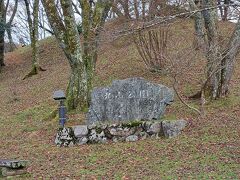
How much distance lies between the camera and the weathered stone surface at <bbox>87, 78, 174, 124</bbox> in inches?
405

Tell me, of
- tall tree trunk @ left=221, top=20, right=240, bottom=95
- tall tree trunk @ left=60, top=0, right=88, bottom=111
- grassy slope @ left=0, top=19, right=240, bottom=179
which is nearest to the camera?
grassy slope @ left=0, top=19, right=240, bottom=179

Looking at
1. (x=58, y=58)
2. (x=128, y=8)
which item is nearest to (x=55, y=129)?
(x=128, y=8)

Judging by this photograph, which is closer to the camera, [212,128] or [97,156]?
[97,156]

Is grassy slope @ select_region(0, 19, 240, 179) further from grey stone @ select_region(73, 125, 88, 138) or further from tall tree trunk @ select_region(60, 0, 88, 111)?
tall tree trunk @ select_region(60, 0, 88, 111)

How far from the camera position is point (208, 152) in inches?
326

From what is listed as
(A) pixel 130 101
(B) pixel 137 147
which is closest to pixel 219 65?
(A) pixel 130 101

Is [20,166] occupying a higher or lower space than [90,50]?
lower

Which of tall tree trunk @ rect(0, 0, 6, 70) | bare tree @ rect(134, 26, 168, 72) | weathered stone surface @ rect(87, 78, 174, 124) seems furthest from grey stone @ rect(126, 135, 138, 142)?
tall tree trunk @ rect(0, 0, 6, 70)

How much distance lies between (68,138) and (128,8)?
7.96 meters

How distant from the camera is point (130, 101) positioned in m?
10.4

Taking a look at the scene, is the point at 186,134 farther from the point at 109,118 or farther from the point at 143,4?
the point at 143,4

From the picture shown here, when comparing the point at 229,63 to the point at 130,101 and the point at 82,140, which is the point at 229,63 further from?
the point at 82,140

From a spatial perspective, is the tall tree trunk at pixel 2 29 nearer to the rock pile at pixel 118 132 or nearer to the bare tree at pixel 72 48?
the bare tree at pixel 72 48

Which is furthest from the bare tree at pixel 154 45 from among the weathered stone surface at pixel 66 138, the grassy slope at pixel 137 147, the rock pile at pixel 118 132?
the weathered stone surface at pixel 66 138
